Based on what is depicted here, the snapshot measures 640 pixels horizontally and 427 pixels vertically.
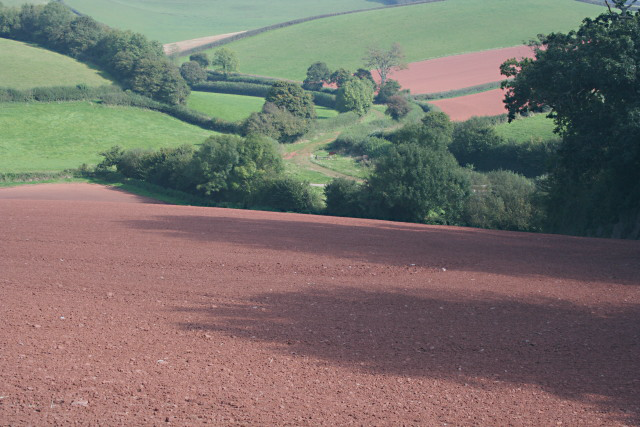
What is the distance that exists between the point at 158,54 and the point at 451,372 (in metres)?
113

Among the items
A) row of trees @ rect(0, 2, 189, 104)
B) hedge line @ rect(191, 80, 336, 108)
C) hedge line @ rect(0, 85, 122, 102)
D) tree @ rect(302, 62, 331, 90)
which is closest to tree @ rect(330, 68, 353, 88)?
tree @ rect(302, 62, 331, 90)

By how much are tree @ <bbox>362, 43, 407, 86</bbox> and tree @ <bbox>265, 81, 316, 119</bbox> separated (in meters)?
32.1

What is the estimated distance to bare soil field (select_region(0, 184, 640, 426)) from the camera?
7344 millimetres

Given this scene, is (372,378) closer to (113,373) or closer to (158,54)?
(113,373)

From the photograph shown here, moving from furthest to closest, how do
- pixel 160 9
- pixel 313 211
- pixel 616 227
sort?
1. pixel 160 9
2. pixel 313 211
3. pixel 616 227

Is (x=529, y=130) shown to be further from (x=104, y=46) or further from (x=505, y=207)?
(x=104, y=46)

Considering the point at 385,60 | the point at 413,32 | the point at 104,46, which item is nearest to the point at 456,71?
the point at 385,60

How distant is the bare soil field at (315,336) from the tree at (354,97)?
84525 millimetres

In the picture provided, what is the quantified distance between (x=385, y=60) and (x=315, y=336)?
11843 cm

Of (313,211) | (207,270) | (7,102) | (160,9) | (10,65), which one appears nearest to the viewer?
(207,270)

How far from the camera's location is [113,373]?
8266mm

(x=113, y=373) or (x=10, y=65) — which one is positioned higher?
(x=10, y=65)

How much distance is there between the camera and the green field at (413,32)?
124000 millimetres

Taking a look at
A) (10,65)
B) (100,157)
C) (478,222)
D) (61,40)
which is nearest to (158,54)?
(61,40)
